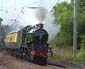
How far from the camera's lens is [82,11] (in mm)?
45344

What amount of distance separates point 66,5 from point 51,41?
590 cm

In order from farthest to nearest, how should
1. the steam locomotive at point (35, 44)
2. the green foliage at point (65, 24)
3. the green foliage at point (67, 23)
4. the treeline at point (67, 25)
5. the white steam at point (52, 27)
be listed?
the white steam at point (52, 27), the green foliage at point (65, 24), the green foliage at point (67, 23), the treeline at point (67, 25), the steam locomotive at point (35, 44)

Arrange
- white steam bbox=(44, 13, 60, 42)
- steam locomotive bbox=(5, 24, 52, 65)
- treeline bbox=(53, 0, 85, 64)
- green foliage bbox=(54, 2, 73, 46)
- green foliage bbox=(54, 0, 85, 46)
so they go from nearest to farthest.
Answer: steam locomotive bbox=(5, 24, 52, 65) → treeline bbox=(53, 0, 85, 64) → green foliage bbox=(54, 0, 85, 46) → green foliage bbox=(54, 2, 73, 46) → white steam bbox=(44, 13, 60, 42)

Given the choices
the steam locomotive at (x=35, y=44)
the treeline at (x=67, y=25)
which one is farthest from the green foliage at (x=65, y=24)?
the steam locomotive at (x=35, y=44)

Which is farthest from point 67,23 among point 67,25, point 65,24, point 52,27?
point 52,27

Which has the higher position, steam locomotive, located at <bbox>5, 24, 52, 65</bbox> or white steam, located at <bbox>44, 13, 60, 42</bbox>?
white steam, located at <bbox>44, 13, 60, 42</bbox>

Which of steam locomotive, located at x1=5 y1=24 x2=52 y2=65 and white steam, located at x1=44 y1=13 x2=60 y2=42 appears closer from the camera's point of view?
steam locomotive, located at x1=5 y1=24 x2=52 y2=65

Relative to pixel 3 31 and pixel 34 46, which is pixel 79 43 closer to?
pixel 34 46

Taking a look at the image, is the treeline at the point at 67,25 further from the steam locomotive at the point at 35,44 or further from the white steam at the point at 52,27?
the steam locomotive at the point at 35,44

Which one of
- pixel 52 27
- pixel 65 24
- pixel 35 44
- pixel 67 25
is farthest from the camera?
pixel 52 27

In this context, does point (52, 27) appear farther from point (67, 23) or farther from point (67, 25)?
point (67, 25)

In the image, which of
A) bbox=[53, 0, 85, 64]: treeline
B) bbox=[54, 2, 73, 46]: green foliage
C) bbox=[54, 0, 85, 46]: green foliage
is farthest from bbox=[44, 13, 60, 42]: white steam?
bbox=[54, 2, 73, 46]: green foliage

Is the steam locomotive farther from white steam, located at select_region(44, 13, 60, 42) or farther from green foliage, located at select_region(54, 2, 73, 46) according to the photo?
white steam, located at select_region(44, 13, 60, 42)

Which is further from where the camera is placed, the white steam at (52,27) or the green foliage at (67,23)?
the white steam at (52,27)
